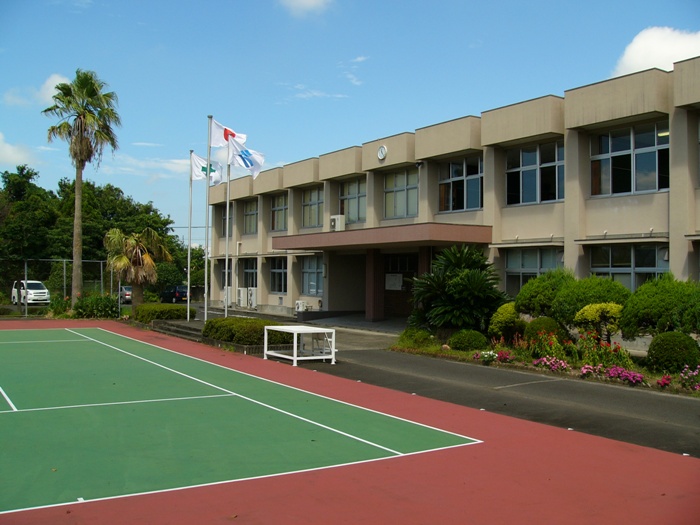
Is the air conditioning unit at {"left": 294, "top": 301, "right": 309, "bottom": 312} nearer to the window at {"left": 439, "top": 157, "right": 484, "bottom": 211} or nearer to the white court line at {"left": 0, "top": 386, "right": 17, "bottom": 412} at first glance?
the window at {"left": 439, "top": 157, "right": 484, "bottom": 211}

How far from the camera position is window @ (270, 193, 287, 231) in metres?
41.6

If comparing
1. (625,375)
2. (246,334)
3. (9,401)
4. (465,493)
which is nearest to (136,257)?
(246,334)

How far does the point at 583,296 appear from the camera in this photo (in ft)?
59.5

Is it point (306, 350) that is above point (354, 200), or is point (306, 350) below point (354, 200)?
below

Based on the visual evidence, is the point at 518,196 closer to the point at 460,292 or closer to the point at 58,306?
the point at 460,292

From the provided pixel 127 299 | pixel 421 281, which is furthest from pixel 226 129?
pixel 127 299

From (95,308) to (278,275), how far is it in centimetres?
1087

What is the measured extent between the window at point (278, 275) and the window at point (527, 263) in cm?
1781

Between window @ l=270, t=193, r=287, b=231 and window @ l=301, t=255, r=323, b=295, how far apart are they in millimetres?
3507

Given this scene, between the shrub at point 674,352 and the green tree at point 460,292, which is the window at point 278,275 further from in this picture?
the shrub at point 674,352

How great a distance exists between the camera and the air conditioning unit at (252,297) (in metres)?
43.3

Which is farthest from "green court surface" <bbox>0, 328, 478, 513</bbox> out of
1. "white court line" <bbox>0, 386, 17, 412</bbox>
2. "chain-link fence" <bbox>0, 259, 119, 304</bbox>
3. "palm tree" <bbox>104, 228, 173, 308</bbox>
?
"chain-link fence" <bbox>0, 259, 119, 304</bbox>

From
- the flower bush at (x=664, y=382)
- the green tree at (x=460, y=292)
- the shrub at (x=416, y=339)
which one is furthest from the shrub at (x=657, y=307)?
the shrub at (x=416, y=339)

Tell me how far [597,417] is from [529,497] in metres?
5.09
